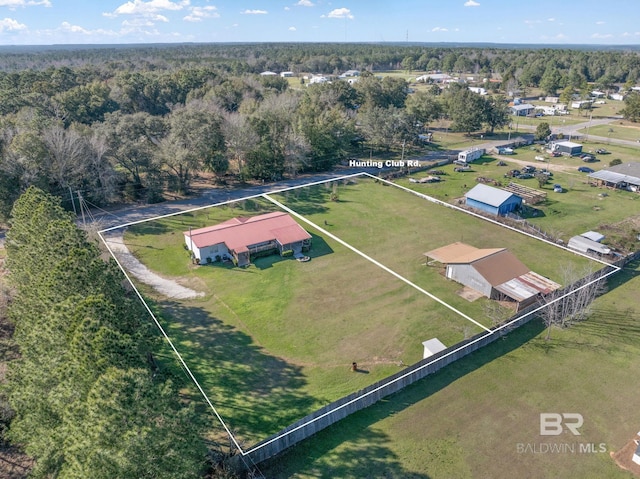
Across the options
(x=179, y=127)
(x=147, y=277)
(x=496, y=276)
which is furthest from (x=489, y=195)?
(x=147, y=277)

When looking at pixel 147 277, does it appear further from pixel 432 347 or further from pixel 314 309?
pixel 432 347

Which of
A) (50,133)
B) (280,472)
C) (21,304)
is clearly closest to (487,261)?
(280,472)

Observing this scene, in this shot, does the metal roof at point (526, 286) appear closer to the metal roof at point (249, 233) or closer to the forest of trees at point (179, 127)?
the metal roof at point (249, 233)

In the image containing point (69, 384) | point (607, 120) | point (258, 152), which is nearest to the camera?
point (69, 384)

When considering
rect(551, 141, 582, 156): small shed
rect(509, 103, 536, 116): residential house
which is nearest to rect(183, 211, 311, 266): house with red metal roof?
rect(551, 141, 582, 156): small shed

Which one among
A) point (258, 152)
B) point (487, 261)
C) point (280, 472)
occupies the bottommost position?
point (280, 472)

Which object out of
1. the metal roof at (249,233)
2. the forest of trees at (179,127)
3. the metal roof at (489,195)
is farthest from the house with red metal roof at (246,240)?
the metal roof at (489,195)

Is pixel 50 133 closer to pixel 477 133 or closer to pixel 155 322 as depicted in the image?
pixel 155 322
